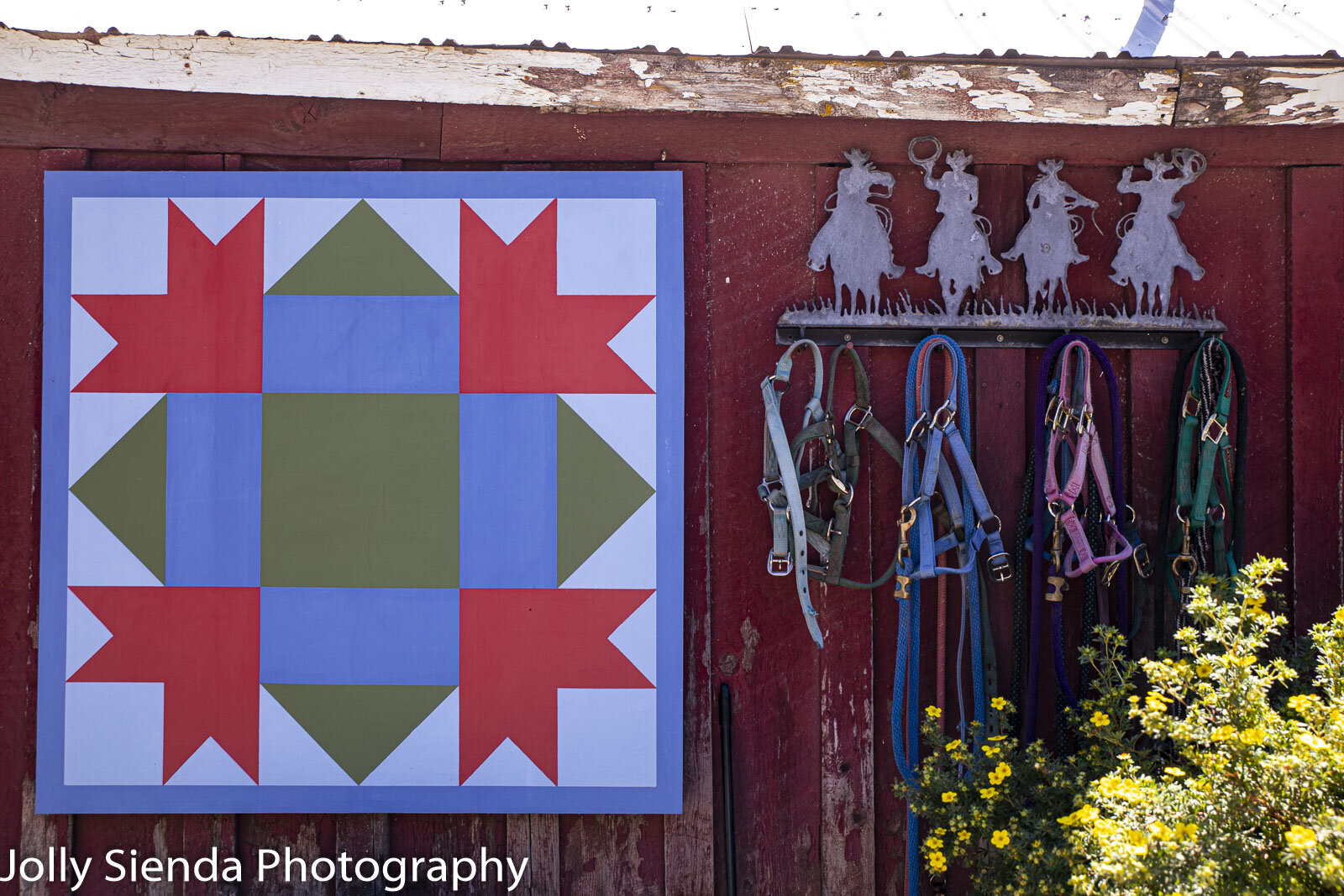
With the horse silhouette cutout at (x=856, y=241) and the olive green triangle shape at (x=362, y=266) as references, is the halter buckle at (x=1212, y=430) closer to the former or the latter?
the horse silhouette cutout at (x=856, y=241)

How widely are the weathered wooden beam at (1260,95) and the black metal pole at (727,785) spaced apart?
1.71m

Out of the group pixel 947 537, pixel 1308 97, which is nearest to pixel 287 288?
pixel 947 537

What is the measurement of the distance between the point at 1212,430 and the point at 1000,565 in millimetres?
605

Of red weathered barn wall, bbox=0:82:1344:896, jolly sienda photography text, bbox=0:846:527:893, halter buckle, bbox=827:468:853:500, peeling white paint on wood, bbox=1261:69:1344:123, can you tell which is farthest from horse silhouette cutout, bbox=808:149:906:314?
jolly sienda photography text, bbox=0:846:527:893

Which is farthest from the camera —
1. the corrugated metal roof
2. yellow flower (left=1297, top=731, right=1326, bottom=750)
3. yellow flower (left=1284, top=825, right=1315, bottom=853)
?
the corrugated metal roof

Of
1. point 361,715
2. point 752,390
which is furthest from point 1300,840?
point 361,715

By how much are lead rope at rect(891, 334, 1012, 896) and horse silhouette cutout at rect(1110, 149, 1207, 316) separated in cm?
47

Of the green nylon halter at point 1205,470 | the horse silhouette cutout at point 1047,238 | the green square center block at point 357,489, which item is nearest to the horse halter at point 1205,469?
the green nylon halter at point 1205,470

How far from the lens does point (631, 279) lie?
6.48 feet

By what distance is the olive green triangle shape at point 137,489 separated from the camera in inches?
77.7

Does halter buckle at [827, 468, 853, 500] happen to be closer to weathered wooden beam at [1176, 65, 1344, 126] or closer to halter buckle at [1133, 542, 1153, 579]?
halter buckle at [1133, 542, 1153, 579]

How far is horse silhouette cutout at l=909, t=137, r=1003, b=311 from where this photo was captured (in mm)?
1994

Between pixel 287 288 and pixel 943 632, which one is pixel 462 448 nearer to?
pixel 287 288

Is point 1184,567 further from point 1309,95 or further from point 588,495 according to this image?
point 588,495
